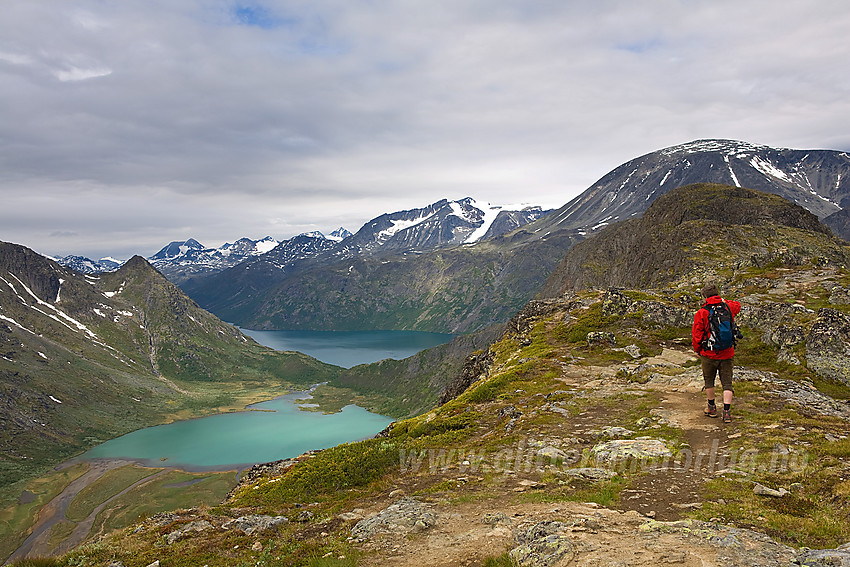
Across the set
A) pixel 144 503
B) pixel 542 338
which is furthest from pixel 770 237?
pixel 144 503

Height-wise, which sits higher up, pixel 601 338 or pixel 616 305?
pixel 616 305

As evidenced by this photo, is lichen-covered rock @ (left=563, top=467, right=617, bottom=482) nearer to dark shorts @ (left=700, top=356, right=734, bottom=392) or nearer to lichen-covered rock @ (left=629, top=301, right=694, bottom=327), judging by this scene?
dark shorts @ (left=700, top=356, right=734, bottom=392)

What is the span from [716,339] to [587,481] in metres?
8.25

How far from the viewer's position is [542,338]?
4094 cm

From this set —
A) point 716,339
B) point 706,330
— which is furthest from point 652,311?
point 716,339

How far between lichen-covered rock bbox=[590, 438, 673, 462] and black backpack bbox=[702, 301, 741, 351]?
15.1 feet

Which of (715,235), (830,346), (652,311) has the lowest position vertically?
(830,346)

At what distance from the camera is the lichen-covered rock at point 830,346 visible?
21531mm

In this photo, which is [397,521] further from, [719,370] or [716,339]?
[719,370]

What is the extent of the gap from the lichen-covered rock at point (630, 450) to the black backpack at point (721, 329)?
15.1ft

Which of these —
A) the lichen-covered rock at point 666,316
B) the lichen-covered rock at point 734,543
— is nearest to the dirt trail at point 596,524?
the lichen-covered rock at point 734,543

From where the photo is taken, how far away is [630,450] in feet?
51.8

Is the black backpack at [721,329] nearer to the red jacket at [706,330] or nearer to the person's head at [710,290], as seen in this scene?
the red jacket at [706,330]

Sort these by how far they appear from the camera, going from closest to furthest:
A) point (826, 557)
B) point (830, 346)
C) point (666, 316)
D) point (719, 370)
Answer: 1. point (826, 557)
2. point (719, 370)
3. point (830, 346)
4. point (666, 316)
